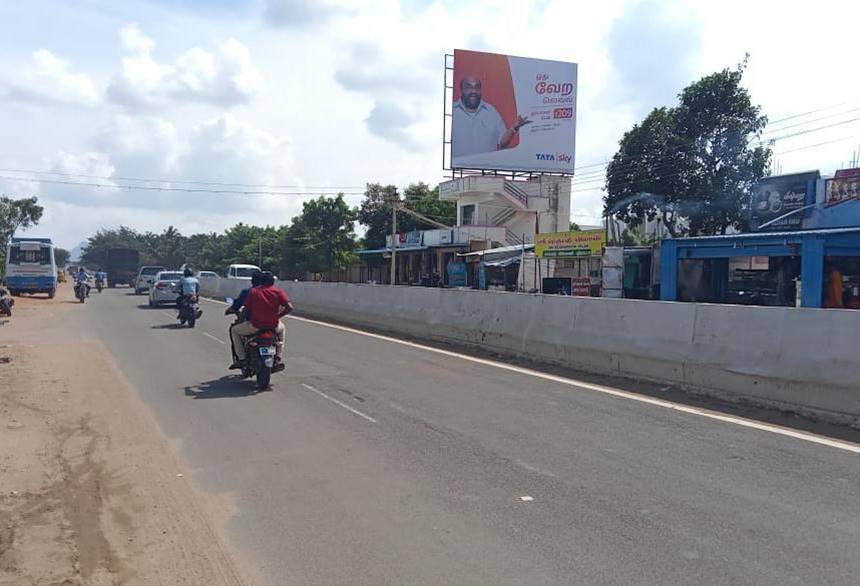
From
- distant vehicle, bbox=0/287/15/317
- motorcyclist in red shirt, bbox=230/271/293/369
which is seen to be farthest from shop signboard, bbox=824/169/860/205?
distant vehicle, bbox=0/287/15/317

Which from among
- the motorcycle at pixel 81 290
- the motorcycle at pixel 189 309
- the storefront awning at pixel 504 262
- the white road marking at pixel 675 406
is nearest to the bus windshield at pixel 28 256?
the motorcycle at pixel 81 290

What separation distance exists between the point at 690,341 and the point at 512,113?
41.5 metres

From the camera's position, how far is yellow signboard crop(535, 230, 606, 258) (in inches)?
1364

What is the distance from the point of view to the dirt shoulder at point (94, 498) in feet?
15.7

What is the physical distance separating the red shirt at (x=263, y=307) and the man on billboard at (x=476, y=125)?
132 ft

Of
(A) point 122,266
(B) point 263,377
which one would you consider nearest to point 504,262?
(B) point 263,377

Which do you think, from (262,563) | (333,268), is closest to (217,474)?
(262,563)

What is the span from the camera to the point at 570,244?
36.1m

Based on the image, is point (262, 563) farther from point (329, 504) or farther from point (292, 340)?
point (292, 340)

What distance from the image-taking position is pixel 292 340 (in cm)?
1855

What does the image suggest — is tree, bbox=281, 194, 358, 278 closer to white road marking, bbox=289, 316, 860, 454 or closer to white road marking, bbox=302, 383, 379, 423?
white road marking, bbox=289, 316, 860, 454

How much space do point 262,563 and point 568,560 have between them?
1.92 m

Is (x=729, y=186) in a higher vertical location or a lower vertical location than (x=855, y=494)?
higher

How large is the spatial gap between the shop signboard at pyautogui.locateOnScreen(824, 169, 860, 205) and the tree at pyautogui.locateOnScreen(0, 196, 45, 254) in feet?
224
